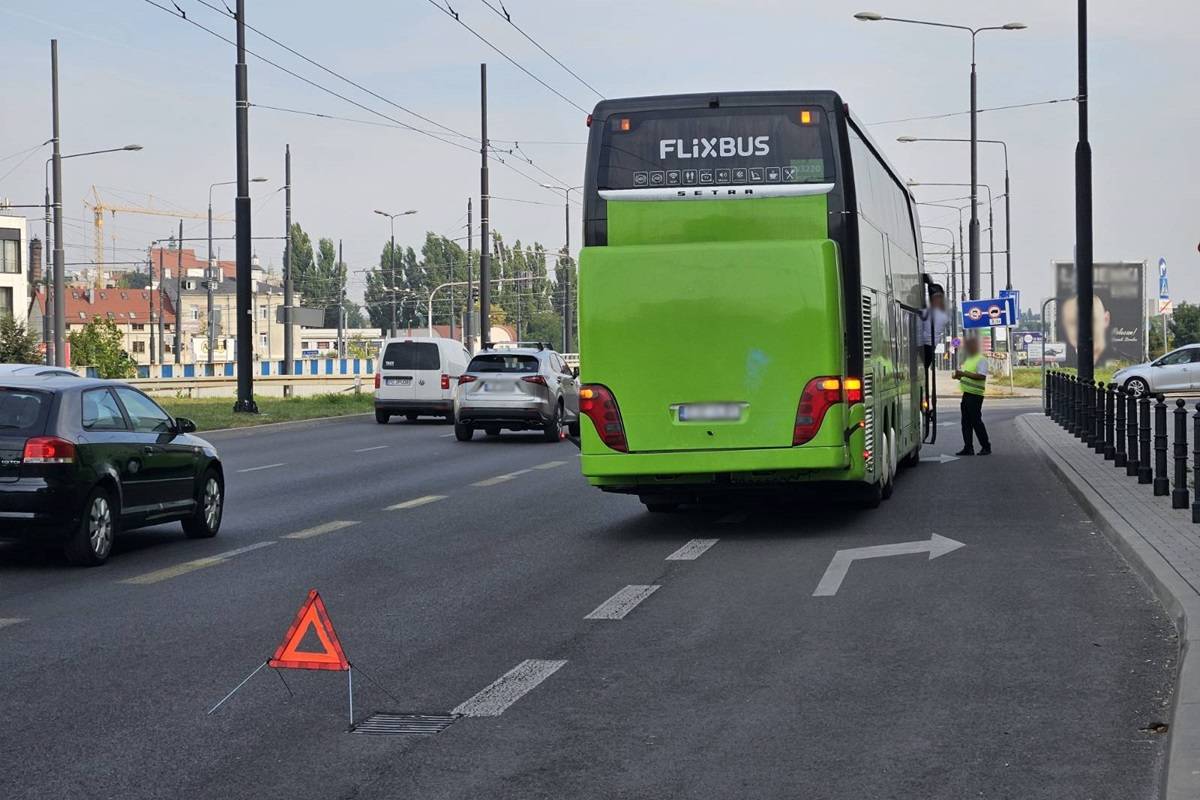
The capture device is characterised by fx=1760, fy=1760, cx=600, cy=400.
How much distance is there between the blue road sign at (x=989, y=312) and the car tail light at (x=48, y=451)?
3314cm

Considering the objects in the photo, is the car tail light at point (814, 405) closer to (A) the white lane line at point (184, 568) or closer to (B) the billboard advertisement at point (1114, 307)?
(A) the white lane line at point (184, 568)

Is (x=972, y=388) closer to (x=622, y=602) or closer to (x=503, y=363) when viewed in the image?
(x=503, y=363)

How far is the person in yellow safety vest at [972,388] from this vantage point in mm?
23922

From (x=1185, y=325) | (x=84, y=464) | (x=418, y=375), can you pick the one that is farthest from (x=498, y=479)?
(x=1185, y=325)

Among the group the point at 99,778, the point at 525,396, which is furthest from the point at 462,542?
the point at 525,396

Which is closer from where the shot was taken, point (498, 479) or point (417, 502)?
point (417, 502)

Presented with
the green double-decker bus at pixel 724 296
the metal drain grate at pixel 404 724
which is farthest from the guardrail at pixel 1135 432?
the metal drain grate at pixel 404 724

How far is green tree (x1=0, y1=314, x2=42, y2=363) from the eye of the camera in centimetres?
5266

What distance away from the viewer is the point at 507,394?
3031 centimetres

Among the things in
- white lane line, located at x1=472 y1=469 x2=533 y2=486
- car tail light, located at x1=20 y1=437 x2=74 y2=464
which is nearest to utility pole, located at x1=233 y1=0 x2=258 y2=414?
white lane line, located at x1=472 y1=469 x2=533 y2=486

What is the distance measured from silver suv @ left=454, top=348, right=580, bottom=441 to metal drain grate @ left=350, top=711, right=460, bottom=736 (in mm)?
22842

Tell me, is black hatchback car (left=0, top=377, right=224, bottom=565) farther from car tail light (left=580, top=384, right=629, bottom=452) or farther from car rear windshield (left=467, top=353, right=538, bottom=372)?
car rear windshield (left=467, top=353, right=538, bottom=372)

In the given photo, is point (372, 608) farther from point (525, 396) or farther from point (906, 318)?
point (525, 396)

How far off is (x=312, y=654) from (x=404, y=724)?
0.57 meters
